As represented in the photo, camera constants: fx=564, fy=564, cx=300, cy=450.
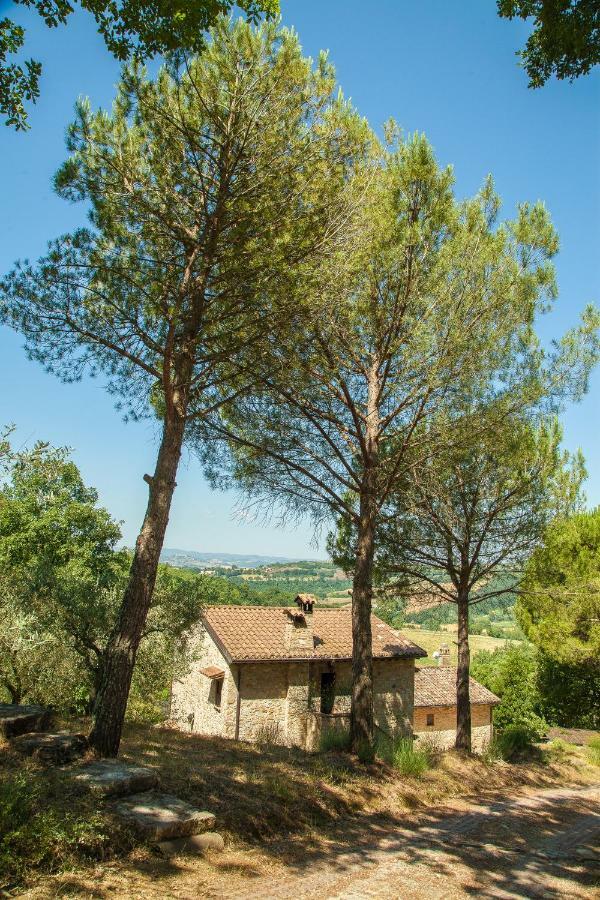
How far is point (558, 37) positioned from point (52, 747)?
826 cm

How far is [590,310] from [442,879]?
356 inches

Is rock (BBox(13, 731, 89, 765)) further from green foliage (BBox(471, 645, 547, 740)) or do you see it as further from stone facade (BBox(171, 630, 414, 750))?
green foliage (BBox(471, 645, 547, 740))

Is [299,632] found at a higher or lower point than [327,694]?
higher

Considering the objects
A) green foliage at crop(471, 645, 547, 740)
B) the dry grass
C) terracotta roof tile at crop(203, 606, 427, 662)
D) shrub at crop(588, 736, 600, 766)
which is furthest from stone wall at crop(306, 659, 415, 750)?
green foliage at crop(471, 645, 547, 740)

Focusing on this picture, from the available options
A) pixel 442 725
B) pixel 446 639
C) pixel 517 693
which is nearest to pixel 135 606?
pixel 442 725

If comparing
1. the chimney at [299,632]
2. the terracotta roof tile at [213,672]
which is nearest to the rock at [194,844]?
the terracotta roof tile at [213,672]

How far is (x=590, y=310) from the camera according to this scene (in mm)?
10117

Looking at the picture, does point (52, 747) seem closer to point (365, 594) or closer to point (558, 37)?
point (365, 594)

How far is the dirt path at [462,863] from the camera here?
4.62 m

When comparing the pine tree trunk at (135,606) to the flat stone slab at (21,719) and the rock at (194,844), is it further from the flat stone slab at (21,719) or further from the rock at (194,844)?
the rock at (194,844)

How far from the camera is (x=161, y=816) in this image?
4.79 m

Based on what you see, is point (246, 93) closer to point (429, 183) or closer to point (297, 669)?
point (429, 183)

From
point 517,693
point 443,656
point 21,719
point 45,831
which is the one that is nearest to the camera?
point 45,831

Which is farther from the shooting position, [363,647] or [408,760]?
[363,647]
